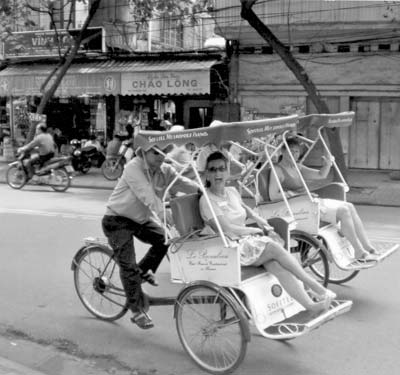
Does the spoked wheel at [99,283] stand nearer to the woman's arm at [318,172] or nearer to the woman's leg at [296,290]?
the woman's leg at [296,290]

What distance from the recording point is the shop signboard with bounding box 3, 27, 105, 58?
20.8 metres

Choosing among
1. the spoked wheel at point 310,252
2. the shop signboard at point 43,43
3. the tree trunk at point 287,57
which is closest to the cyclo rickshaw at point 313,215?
the spoked wheel at point 310,252

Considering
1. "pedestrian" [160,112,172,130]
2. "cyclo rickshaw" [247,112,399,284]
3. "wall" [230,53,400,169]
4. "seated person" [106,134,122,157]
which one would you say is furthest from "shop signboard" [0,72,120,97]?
"cyclo rickshaw" [247,112,399,284]

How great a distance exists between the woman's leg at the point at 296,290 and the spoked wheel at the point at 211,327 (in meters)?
0.46

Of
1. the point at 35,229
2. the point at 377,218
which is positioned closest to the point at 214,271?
the point at 35,229

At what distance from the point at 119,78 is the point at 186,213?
15.6 m

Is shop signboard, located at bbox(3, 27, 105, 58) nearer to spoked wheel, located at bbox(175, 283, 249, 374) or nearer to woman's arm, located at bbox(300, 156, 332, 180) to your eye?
woman's arm, located at bbox(300, 156, 332, 180)

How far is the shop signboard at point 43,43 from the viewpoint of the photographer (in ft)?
68.2

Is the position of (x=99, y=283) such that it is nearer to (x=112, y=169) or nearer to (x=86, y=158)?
(x=112, y=169)

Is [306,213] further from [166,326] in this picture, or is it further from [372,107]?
[372,107]

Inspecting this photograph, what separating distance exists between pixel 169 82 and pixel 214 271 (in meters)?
15.2

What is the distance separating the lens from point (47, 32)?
21406 millimetres

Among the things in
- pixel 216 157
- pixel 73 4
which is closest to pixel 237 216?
pixel 216 157

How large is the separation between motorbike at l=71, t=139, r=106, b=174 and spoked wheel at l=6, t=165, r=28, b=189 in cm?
260
